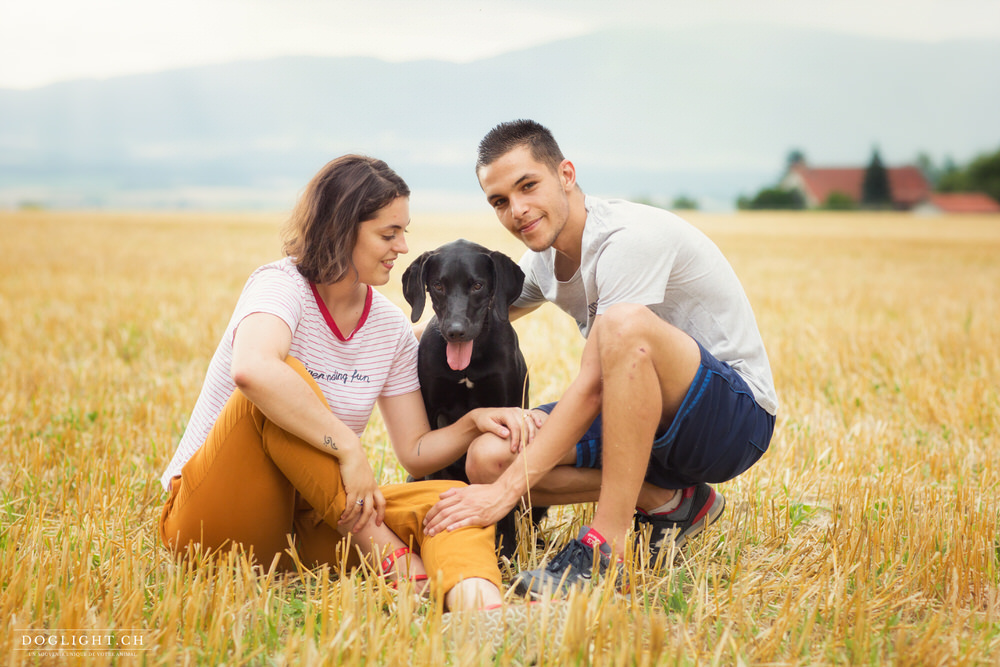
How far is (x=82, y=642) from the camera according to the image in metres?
2.18

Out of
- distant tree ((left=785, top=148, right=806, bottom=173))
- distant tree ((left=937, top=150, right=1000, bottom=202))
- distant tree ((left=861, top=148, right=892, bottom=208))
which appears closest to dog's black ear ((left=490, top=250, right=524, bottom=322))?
distant tree ((left=937, top=150, right=1000, bottom=202))

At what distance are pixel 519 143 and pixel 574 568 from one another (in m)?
1.82

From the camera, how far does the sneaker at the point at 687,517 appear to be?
334 centimetres

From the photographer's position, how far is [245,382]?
2539 mm

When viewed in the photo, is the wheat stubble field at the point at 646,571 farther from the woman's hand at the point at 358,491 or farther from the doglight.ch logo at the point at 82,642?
the woman's hand at the point at 358,491

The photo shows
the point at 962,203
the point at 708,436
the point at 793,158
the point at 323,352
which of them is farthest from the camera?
the point at 793,158

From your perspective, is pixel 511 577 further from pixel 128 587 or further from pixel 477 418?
pixel 128 587

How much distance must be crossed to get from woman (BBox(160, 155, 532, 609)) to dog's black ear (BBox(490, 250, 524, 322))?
47 centimetres

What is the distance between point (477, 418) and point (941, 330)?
22.3 ft

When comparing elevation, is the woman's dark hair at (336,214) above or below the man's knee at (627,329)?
above

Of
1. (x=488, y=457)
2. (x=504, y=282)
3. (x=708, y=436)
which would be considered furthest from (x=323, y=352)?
(x=708, y=436)

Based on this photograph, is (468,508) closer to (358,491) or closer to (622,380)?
(358,491)

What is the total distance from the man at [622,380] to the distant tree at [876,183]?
8330 cm

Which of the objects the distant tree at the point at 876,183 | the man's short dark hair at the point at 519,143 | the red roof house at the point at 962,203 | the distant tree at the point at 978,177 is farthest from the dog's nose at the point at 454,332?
the distant tree at the point at 876,183
